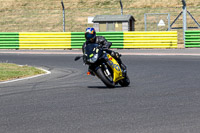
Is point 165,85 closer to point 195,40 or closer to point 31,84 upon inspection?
point 31,84

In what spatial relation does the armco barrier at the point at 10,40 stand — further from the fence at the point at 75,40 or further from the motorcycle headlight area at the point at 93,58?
the motorcycle headlight area at the point at 93,58

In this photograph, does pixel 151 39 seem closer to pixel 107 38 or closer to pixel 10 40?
pixel 107 38

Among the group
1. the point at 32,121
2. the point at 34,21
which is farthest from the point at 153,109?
the point at 34,21

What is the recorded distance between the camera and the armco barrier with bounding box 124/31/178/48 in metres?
26.3

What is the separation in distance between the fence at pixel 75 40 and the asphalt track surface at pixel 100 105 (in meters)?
12.3

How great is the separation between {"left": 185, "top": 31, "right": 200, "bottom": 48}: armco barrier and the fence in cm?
83

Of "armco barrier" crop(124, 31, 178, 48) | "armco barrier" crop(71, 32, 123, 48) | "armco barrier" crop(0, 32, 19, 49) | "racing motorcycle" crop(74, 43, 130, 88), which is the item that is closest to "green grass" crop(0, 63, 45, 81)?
"racing motorcycle" crop(74, 43, 130, 88)

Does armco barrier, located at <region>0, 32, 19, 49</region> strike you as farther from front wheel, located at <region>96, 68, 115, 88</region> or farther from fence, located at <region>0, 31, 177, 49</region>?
front wheel, located at <region>96, 68, 115, 88</region>

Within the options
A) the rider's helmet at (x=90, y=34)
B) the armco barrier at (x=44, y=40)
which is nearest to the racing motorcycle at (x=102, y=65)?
the rider's helmet at (x=90, y=34)

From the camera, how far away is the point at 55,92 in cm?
1062

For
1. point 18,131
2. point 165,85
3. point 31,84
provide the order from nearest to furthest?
point 18,131 < point 165,85 < point 31,84

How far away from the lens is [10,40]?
28141 millimetres

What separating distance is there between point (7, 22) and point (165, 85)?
122 feet

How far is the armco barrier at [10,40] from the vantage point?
28.1 metres
